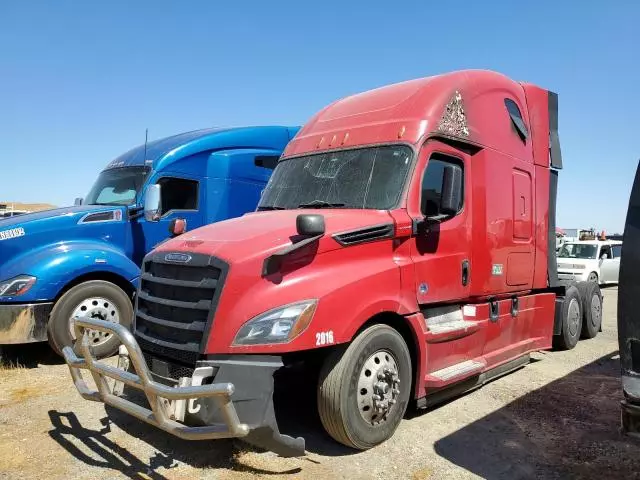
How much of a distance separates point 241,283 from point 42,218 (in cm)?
444

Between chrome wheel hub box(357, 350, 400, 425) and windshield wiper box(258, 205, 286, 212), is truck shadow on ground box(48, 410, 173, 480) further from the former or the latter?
windshield wiper box(258, 205, 286, 212)

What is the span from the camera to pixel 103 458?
13.4ft

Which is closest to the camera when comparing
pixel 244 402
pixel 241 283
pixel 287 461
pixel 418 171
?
pixel 244 402

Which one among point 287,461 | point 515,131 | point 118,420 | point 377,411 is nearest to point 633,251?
point 377,411

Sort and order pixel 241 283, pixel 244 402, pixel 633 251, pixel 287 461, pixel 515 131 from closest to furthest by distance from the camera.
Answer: pixel 633 251 < pixel 244 402 < pixel 241 283 < pixel 287 461 < pixel 515 131

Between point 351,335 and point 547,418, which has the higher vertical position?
point 351,335

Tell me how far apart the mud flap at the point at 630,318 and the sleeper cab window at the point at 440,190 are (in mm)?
1729

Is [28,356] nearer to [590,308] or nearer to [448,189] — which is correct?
[448,189]

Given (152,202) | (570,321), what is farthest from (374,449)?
(570,321)

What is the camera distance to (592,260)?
747 inches

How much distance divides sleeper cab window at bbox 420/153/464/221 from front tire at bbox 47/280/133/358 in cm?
385

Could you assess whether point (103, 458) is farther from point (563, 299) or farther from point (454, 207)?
point (563, 299)

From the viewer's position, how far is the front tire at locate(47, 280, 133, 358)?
6195 millimetres

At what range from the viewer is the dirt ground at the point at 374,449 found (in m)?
3.86
